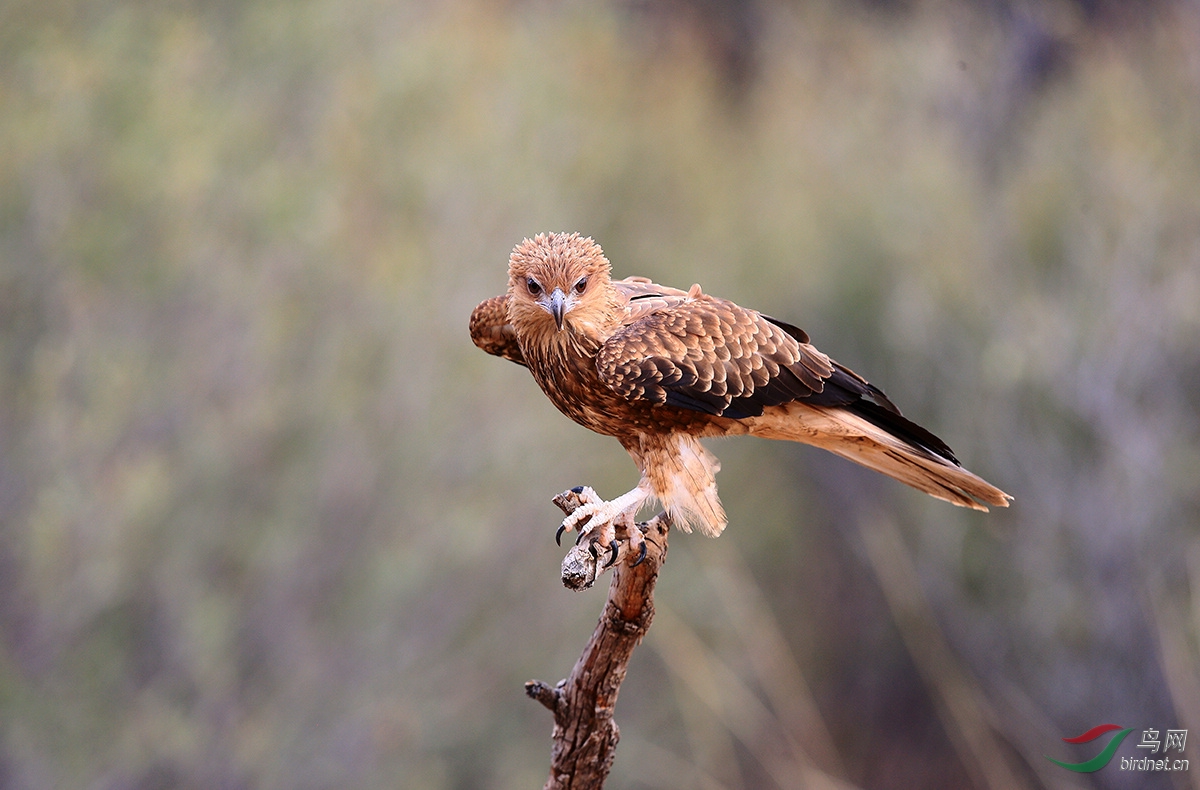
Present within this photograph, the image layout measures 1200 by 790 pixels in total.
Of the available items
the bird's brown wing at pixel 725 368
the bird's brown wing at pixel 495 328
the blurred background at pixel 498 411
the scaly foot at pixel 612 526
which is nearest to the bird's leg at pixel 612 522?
the scaly foot at pixel 612 526

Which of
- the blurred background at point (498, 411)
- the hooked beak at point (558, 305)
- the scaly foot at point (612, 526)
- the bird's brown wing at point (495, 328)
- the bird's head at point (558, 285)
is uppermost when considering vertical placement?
the blurred background at point (498, 411)

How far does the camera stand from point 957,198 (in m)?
6.94

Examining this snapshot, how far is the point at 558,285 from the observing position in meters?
2.38

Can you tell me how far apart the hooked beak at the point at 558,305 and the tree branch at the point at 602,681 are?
2.15ft

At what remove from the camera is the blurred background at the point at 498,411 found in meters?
4.73

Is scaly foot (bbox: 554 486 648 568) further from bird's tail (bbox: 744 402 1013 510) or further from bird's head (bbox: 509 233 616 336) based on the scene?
bird's head (bbox: 509 233 616 336)

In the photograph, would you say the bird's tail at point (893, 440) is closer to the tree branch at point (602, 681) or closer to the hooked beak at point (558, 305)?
the tree branch at point (602, 681)

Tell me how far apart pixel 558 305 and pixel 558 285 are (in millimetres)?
61

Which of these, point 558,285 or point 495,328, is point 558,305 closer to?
point 558,285

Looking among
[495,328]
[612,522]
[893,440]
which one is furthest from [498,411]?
[893,440]

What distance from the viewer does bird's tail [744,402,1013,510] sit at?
2611 millimetres

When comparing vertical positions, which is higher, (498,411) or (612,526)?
(498,411)

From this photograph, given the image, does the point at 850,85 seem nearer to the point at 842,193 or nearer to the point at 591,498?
→ the point at 842,193

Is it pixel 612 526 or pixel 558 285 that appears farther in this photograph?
pixel 612 526
